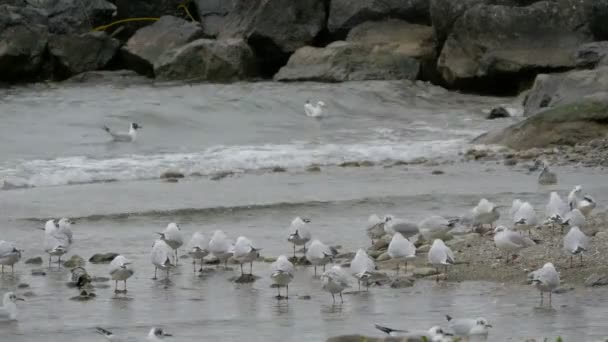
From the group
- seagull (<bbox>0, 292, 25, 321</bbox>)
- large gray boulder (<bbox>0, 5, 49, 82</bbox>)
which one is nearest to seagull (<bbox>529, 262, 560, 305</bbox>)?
seagull (<bbox>0, 292, 25, 321</bbox>)

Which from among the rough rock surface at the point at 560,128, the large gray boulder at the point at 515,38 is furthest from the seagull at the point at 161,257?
the large gray boulder at the point at 515,38

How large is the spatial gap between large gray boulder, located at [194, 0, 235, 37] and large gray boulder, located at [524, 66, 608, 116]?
12.7 meters

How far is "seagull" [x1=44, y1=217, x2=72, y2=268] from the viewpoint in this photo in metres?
10.1

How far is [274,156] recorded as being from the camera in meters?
17.7

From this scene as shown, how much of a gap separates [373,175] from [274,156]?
233 centimetres

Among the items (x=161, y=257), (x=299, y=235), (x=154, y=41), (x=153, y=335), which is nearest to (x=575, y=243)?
(x=299, y=235)

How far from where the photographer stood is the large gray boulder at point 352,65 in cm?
2714

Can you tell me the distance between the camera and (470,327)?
24.3ft

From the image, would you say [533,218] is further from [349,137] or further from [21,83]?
[21,83]

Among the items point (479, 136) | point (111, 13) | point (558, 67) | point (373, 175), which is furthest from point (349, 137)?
point (111, 13)

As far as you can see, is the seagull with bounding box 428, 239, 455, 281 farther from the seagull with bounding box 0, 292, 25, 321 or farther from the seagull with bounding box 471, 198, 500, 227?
the seagull with bounding box 0, 292, 25, 321

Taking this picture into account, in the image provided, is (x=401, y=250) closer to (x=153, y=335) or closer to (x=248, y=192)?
(x=153, y=335)

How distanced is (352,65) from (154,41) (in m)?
5.56

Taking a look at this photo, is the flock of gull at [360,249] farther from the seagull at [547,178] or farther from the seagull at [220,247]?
the seagull at [547,178]
